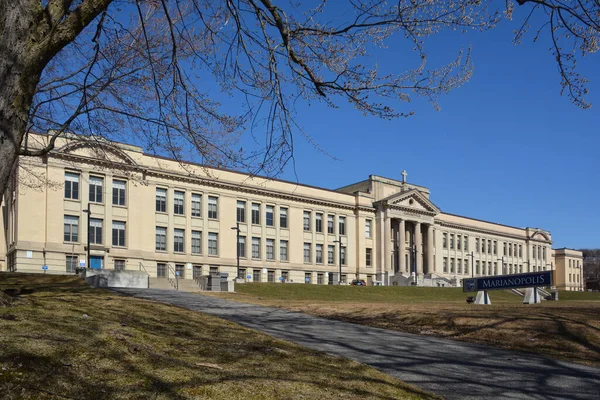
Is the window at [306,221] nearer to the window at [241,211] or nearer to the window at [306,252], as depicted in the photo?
the window at [306,252]

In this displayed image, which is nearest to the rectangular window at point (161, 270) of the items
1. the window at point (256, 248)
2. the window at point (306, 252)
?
the window at point (256, 248)

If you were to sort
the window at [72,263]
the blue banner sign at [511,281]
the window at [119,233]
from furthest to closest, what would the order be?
the window at [119,233], the window at [72,263], the blue banner sign at [511,281]

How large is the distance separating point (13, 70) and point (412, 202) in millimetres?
79974

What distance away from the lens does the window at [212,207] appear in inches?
2478

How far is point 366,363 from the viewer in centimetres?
951

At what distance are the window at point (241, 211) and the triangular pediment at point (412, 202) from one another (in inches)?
872

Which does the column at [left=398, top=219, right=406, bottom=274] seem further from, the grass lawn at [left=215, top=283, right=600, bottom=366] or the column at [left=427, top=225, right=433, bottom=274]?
the grass lawn at [left=215, top=283, right=600, bottom=366]

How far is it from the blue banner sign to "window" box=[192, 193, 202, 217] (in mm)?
39175

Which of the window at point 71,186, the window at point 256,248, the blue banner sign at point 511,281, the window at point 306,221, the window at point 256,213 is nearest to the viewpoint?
the blue banner sign at point 511,281

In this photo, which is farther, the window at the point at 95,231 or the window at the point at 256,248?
the window at the point at 256,248

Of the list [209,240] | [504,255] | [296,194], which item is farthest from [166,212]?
[504,255]

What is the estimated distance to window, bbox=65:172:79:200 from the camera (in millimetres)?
50844

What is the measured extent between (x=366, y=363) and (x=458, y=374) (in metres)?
1.46

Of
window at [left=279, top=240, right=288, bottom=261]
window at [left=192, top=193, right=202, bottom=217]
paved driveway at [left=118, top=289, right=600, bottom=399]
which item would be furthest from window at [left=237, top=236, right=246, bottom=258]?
paved driveway at [left=118, top=289, right=600, bottom=399]
